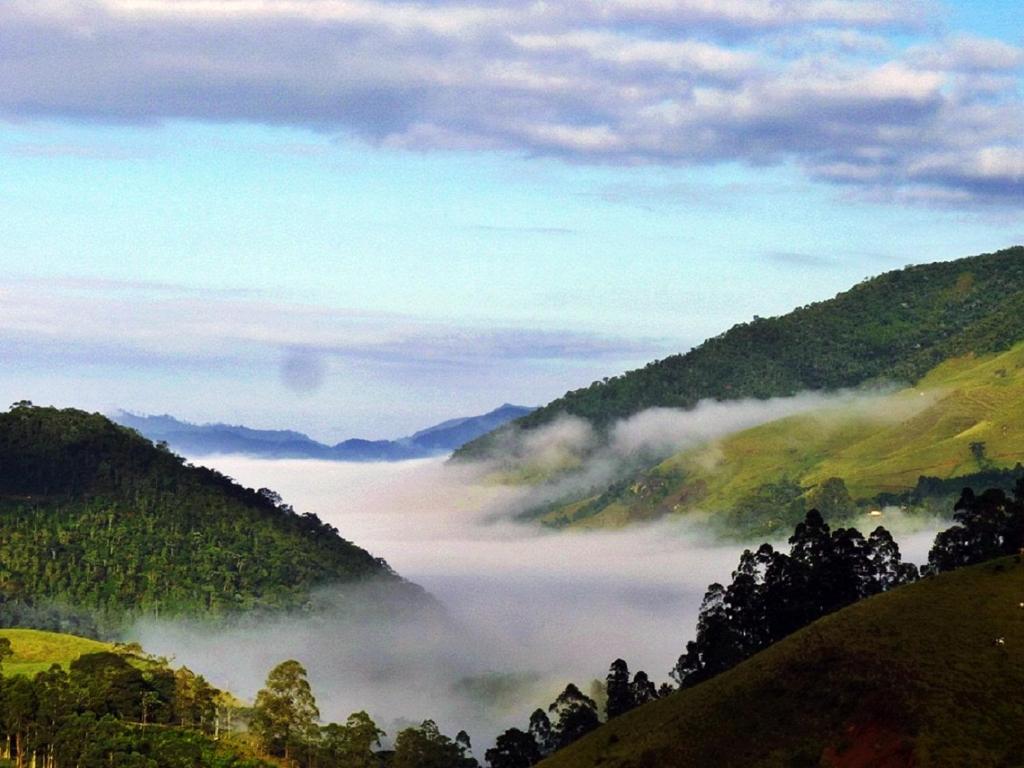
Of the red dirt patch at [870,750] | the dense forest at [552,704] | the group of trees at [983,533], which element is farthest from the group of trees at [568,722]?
the red dirt patch at [870,750]

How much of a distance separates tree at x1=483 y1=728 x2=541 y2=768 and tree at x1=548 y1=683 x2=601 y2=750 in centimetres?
507

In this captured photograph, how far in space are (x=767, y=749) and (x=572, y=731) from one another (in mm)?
52974

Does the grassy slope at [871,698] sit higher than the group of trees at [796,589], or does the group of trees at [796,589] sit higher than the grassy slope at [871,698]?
the group of trees at [796,589]

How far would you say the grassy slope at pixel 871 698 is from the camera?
12862cm

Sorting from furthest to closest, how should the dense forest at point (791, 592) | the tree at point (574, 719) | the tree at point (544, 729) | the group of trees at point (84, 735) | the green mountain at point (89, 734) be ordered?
the tree at point (544, 729) → the tree at point (574, 719) → the dense forest at point (791, 592) → the green mountain at point (89, 734) → the group of trees at point (84, 735)

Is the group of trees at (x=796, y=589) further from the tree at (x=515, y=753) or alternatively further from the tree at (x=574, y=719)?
the tree at (x=515, y=753)

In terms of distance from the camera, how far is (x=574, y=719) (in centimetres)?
18750

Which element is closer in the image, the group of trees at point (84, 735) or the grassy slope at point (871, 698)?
the grassy slope at point (871, 698)

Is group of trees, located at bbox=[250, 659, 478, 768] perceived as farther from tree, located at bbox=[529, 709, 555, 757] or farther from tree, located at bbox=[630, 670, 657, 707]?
tree, located at bbox=[630, 670, 657, 707]

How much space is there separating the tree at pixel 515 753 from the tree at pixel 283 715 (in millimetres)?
25442

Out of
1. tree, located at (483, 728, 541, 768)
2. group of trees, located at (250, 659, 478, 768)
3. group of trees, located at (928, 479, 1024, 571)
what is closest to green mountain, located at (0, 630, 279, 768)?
group of trees, located at (250, 659, 478, 768)

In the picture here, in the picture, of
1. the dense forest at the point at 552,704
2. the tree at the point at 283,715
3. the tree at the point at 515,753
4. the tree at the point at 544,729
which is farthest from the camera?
the tree at the point at 283,715

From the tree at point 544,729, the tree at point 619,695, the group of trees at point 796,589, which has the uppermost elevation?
the group of trees at point 796,589

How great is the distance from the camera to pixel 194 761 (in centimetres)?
17675
